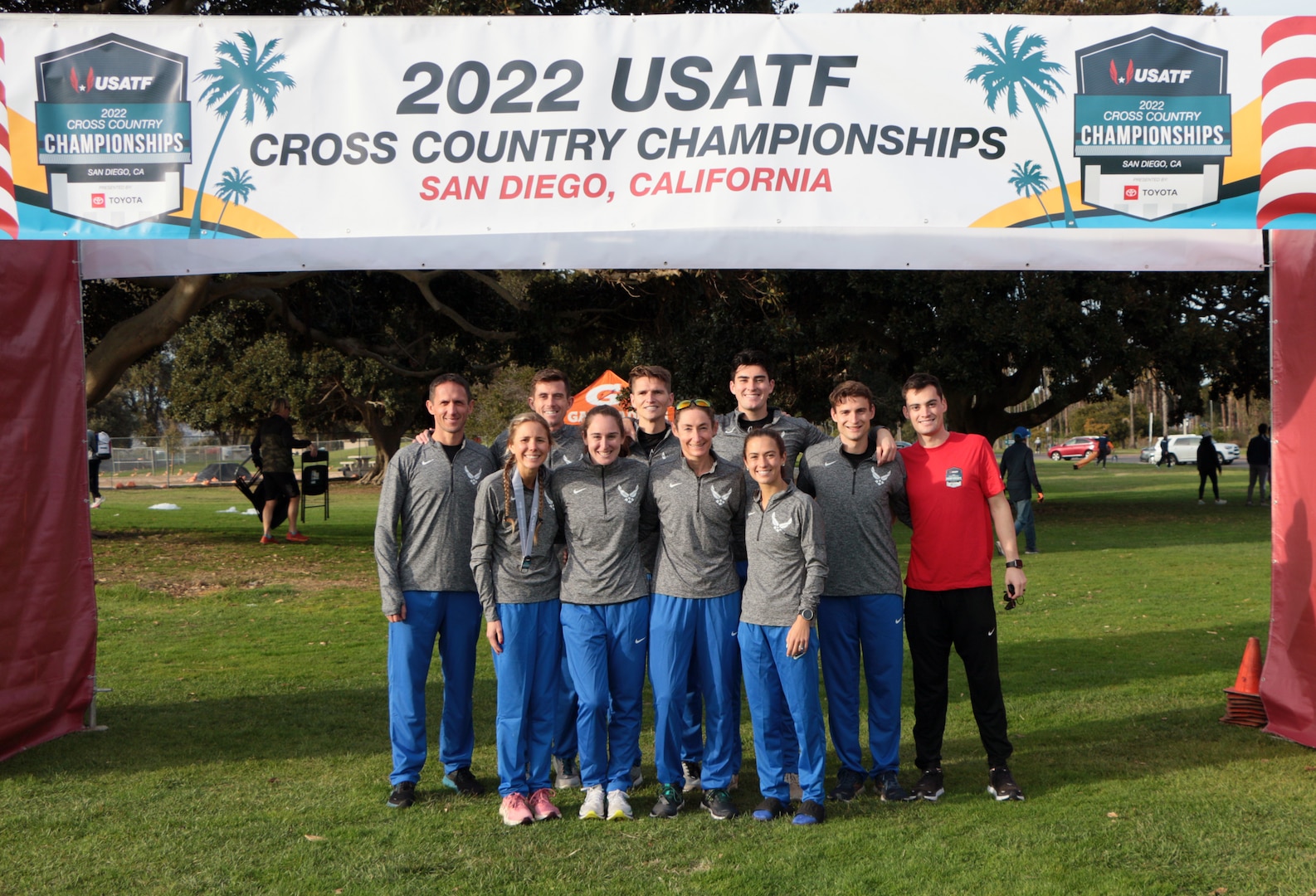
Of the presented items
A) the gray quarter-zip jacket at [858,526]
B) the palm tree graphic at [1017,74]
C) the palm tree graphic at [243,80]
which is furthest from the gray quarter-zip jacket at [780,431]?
the palm tree graphic at [243,80]

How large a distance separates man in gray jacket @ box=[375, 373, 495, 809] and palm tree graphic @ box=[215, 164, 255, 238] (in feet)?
4.26

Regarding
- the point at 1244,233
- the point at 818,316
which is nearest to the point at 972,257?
the point at 1244,233

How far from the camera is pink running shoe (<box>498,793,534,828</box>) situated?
15.4 ft

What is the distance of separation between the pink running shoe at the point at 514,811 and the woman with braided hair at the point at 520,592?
0.05 feet

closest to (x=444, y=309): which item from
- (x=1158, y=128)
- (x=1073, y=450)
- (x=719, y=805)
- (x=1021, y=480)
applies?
(x=1021, y=480)

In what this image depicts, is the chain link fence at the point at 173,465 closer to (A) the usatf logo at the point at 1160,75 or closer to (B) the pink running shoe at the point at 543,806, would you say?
(B) the pink running shoe at the point at 543,806

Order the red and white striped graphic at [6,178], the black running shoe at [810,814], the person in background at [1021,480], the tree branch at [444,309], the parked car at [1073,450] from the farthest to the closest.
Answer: the parked car at [1073,450] → the tree branch at [444,309] → the person in background at [1021,480] → the red and white striped graphic at [6,178] → the black running shoe at [810,814]

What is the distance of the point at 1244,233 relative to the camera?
221 inches

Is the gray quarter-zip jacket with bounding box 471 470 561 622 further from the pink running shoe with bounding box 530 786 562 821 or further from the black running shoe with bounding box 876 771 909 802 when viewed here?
the black running shoe with bounding box 876 771 909 802

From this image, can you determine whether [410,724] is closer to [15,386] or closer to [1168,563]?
[15,386]

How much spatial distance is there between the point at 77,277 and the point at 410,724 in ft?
10.4

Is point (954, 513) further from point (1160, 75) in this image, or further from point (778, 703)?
point (1160, 75)

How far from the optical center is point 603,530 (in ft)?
15.9

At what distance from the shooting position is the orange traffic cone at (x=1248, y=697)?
6.18 metres
